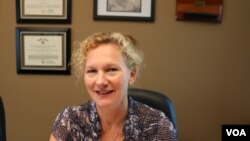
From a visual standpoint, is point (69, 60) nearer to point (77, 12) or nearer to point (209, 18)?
point (77, 12)

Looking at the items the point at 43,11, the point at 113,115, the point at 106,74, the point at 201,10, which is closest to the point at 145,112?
the point at 113,115

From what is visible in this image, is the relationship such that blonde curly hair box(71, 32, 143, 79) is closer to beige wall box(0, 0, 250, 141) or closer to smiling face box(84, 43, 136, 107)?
smiling face box(84, 43, 136, 107)

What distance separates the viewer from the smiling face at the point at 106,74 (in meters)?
1.17

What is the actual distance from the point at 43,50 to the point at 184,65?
940mm

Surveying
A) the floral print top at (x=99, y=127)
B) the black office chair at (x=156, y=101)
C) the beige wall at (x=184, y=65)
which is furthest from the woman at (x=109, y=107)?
the beige wall at (x=184, y=65)

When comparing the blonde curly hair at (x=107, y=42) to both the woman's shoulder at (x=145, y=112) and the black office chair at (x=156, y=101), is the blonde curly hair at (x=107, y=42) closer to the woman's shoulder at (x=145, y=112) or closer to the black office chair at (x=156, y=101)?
the woman's shoulder at (x=145, y=112)

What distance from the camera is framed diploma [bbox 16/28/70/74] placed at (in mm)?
2002

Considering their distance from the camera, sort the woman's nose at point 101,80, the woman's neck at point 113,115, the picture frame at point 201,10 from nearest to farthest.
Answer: the woman's nose at point 101,80, the woman's neck at point 113,115, the picture frame at point 201,10

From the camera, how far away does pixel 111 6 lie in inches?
77.2

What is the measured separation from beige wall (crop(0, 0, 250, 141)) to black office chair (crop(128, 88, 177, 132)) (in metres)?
0.47

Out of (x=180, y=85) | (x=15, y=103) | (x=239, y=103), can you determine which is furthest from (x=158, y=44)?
(x=15, y=103)

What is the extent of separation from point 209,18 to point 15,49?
129 centimetres

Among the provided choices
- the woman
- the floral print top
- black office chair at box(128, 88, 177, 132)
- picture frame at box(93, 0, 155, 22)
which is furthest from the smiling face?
picture frame at box(93, 0, 155, 22)

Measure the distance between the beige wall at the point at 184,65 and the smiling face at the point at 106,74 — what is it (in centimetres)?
81
